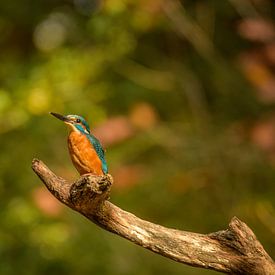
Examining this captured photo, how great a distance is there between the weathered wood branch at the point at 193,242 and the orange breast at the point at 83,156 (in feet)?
0.36

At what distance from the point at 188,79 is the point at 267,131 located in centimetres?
162

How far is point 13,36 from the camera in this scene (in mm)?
6887

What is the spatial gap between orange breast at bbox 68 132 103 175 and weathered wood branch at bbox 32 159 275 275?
11cm

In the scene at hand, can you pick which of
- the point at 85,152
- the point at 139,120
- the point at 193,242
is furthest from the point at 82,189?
the point at 139,120

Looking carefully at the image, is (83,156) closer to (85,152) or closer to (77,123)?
(85,152)

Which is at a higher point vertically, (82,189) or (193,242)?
(82,189)

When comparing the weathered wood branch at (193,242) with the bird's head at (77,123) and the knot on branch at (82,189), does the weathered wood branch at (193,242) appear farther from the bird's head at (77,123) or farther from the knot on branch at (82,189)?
the bird's head at (77,123)

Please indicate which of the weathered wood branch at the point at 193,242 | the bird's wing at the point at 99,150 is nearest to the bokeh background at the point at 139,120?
the weathered wood branch at the point at 193,242

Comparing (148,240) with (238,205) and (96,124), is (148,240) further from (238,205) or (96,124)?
(238,205)

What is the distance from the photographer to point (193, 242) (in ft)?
7.77

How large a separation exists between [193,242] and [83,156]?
514mm

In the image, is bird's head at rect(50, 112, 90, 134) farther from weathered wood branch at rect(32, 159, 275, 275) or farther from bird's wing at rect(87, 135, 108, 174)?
weathered wood branch at rect(32, 159, 275, 275)

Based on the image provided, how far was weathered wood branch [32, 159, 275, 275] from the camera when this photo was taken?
7.41 ft

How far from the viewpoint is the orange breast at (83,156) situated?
216 cm
